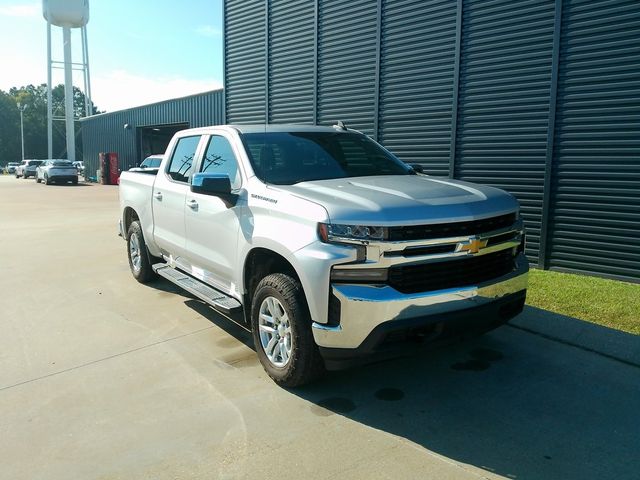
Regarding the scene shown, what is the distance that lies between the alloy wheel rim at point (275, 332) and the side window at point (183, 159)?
1997 millimetres

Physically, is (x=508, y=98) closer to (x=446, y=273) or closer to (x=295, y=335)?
(x=446, y=273)

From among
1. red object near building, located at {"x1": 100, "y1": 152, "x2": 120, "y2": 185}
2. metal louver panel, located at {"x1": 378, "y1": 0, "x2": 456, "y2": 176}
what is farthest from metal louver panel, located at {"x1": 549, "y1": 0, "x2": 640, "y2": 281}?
red object near building, located at {"x1": 100, "y1": 152, "x2": 120, "y2": 185}

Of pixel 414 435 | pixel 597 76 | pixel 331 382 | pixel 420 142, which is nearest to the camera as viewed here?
pixel 414 435

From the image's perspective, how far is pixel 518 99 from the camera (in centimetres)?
765

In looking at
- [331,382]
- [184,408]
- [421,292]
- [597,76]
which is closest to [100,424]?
[184,408]

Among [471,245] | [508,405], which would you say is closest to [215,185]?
[471,245]

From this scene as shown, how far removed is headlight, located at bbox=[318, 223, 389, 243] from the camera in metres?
3.32

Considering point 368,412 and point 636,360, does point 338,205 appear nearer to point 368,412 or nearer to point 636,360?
point 368,412

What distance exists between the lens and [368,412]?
140 inches

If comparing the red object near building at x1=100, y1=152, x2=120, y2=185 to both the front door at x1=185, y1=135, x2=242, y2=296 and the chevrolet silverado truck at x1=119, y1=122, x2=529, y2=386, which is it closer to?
the front door at x1=185, y1=135, x2=242, y2=296

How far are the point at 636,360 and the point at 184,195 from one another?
4.25 metres

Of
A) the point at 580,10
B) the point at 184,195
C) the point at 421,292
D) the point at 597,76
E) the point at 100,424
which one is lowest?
the point at 100,424

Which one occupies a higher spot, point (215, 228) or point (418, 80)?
point (418, 80)

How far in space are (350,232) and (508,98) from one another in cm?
549
